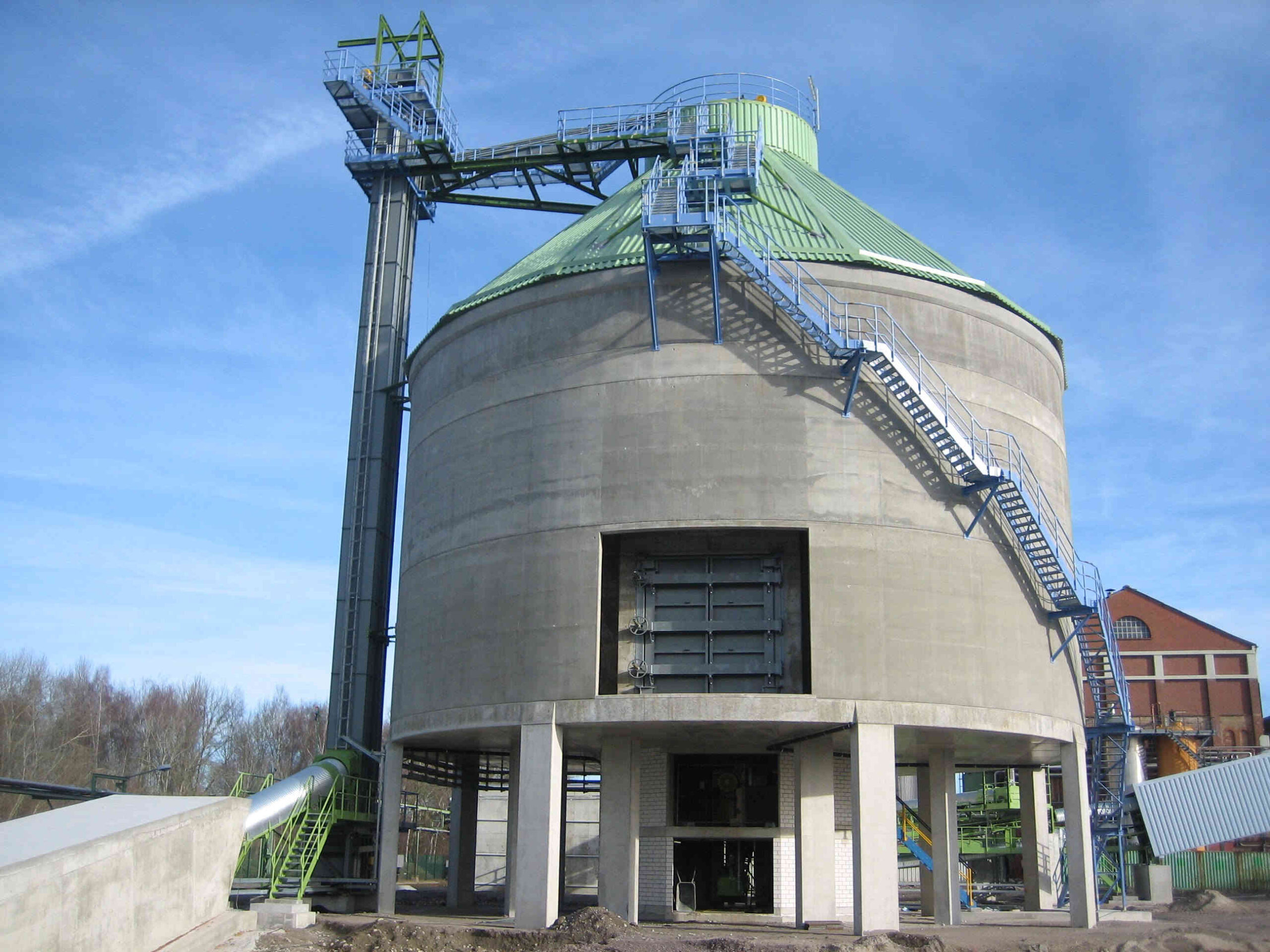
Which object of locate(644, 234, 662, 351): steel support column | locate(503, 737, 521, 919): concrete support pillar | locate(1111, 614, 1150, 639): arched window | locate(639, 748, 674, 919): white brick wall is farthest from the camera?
locate(1111, 614, 1150, 639): arched window

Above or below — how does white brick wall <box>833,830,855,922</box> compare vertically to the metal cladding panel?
below

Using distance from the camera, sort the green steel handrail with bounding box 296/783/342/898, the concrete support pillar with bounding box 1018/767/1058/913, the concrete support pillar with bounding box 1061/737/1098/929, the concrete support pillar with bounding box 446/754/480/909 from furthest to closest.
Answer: the concrete support pillar with bounding box 446/754/480/909
the concrete support pillar with bounding box 1018/767/1058/913
the green steel handrail with bounding box 296/783/342/898
the concrete support pillar with bounding box 1061/737/1098/929

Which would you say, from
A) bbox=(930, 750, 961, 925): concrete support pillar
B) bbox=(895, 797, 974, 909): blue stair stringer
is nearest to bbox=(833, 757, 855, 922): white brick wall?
bbox=(895, 797, 974, 909): blue stair stringer

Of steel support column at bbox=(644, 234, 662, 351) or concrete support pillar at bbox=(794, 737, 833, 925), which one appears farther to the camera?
concrete support pillar at bbox=(794, 737, 833, 925)

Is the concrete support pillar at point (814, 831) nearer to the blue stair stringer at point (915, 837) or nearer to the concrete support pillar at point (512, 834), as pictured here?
the blue stair stringer at point (915, 837)

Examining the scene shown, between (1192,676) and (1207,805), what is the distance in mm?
26779

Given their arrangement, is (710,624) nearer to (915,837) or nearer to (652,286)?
(652,286)

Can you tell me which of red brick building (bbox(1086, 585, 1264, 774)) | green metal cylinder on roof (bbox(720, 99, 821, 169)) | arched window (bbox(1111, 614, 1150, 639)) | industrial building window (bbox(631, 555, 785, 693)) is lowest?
industrial building window (bbox(631, 555, 785, 693))

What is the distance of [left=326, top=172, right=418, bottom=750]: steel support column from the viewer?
35469mm

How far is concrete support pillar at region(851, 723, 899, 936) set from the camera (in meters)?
22.9

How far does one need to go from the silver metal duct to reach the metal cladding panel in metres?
23.7

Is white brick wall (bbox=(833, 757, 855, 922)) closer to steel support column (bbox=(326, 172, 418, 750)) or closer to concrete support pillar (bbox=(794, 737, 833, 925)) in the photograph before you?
concrete support pillar (bbox=(794, 737, 833, 925))

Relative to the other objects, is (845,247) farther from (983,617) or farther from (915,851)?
(915,851)

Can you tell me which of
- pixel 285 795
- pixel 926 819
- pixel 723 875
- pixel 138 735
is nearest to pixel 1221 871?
pixel 926 819
